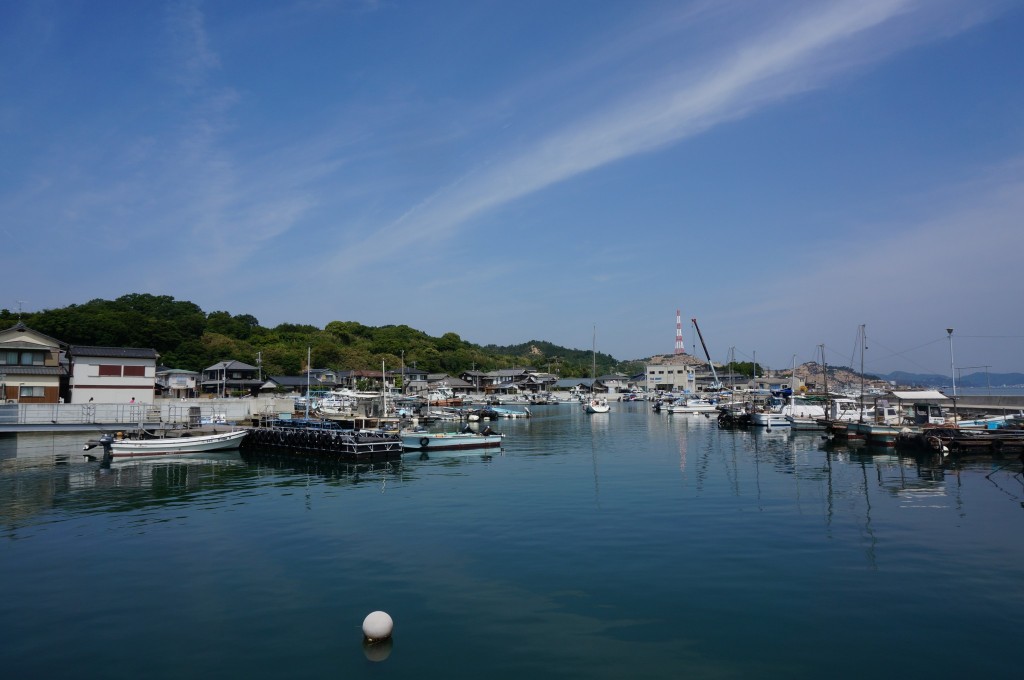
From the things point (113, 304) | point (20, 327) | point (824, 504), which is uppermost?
point (113, 304)

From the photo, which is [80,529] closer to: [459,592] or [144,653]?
[144,653]

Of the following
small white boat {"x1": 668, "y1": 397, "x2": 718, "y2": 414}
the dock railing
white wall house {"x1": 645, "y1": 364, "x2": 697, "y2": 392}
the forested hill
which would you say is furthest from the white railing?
white wall house {"x1": 645, "y1": 364, "x2": 697, "y2": 392}

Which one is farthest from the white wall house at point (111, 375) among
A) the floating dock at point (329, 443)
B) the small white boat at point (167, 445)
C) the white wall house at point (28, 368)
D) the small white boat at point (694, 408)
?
the small white boat at point (694, 408)

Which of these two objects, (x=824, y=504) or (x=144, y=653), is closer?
(x=144, y=653)

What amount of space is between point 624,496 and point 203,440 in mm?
25181

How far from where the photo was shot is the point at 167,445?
1299 inches

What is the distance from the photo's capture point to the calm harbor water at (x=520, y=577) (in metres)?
8.62

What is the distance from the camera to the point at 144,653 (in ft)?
28.9

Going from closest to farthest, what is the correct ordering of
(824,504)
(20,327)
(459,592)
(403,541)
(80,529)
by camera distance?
(459,592)
(403,541)
(80,529)
(824,504)
(20,327)

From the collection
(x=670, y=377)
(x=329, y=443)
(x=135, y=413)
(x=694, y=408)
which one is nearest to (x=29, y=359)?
(x=135, y=413)

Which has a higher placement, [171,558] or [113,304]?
[113,304]

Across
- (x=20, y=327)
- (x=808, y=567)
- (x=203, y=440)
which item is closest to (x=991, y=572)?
Result: (x=808, y=567)

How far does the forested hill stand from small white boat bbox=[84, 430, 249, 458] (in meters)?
43.9

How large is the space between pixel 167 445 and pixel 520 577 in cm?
2837
